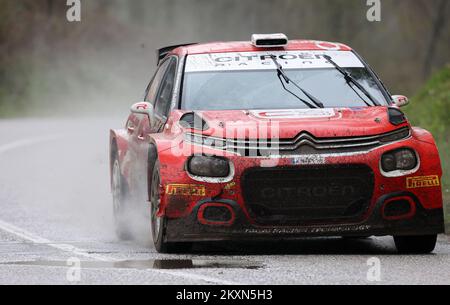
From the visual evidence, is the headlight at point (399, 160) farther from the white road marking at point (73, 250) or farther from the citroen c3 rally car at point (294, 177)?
the white road marking at point (73, 250)

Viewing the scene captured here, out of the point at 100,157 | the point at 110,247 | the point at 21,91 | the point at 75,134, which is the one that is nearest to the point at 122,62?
the point at 21,91

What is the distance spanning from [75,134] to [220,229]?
20.2 meters

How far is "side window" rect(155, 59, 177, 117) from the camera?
11366 millimetres

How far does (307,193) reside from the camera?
9.95 meters

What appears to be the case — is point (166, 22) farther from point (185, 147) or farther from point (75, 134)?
point (185, 147)

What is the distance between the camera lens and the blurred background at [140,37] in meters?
51.4

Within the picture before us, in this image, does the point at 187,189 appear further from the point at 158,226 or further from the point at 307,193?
the point at 307,193

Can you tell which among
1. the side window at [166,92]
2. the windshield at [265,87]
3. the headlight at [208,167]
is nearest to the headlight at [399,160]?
the windshield at [265,87]

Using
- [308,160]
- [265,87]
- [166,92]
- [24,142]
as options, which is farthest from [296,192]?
[24,142]

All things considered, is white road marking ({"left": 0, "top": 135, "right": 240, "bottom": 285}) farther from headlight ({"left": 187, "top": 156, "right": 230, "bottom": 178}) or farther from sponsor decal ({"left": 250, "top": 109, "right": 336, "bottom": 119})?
sponsor decal ({"left": 250, "top": 109, "right": 336, "bottom": 119})

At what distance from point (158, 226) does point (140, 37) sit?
54544 mm

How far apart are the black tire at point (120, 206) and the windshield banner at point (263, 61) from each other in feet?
5.19

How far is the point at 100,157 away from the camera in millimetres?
23828

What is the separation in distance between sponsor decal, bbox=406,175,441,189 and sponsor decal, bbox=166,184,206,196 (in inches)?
61.6
